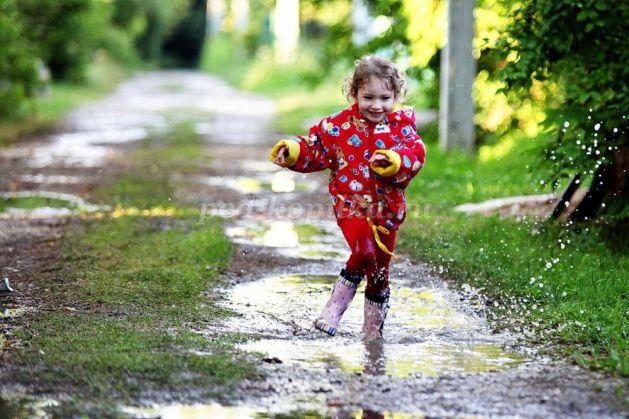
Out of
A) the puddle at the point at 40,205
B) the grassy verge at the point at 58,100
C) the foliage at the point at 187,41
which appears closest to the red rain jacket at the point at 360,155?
the puddle at the point at 40,205

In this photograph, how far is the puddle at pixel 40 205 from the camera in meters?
9.45

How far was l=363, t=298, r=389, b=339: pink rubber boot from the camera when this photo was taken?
544 cm

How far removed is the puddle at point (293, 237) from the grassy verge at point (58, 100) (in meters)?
7.70

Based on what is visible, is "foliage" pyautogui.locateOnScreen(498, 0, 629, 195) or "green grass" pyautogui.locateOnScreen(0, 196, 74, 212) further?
"green grass" pyautogui.locateOnScreen(0, 196, 74, 212)

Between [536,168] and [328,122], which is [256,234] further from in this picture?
[328,122]

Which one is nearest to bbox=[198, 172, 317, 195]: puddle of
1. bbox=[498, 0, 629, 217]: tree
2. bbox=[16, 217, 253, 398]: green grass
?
bbox=[16, 217, 253, 398]: green grass

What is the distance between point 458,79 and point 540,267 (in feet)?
22.9

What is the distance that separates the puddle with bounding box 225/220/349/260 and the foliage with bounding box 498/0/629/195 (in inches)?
71.9

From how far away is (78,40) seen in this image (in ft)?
90.6

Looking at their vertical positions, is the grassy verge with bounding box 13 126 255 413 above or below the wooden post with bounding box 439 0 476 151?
below

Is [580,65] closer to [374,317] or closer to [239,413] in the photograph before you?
[374,317]

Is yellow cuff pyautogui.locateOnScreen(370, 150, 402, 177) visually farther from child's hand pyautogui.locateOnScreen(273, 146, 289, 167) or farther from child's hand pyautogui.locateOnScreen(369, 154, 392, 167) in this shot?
child's hand pyautogui.locateOnScreen(273, 146, 289, 167)

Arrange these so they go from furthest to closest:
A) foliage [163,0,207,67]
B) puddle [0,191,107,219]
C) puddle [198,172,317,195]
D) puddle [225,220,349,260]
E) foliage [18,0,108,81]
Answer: foliage [163,0,207,67]
foliage [18,0,108,81]
puddle [198,172,317,195]
puddle [0,191,107,219]
puddle [225,220,349,260]

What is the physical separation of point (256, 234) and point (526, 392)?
14.8 ft
